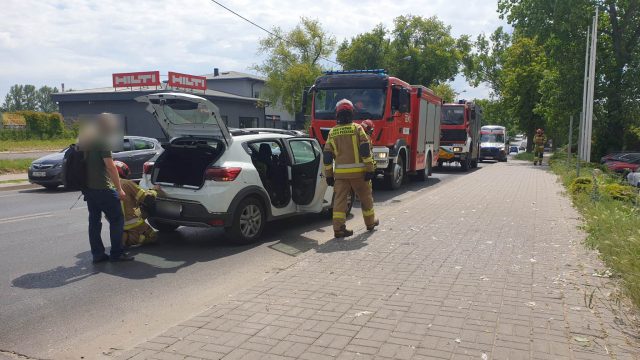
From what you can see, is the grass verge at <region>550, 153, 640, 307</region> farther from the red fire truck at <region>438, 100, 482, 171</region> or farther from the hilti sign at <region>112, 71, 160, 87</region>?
the hilti sign at <region>112, 71, 160, 87</region>

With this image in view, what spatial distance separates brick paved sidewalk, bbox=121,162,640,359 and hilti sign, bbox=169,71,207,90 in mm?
35943

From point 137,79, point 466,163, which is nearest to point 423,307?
point 466,163

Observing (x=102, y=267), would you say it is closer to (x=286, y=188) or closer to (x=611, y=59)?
(x=286, y=188)

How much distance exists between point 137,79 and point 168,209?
36848mm

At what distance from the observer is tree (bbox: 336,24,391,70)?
154 feet

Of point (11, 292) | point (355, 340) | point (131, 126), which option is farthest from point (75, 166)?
point (131, 126)

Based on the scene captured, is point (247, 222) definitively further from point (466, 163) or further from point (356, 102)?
point (466, 163)

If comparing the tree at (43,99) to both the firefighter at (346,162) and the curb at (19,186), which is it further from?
the firefighter at (346,162)

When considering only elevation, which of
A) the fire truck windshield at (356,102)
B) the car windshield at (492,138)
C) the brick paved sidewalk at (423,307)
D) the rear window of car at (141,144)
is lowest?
the brick paved sidewalk at (423,307)

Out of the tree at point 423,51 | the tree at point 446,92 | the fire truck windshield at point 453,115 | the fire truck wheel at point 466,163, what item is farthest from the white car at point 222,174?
the tree at point 446,92

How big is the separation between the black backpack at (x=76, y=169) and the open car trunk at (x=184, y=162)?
1.28 m

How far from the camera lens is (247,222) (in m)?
7.09

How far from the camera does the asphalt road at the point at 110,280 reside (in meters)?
4.12

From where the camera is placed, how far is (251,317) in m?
4.12
